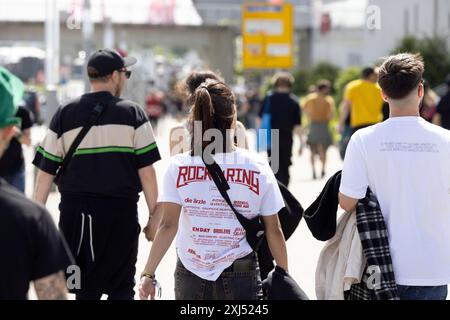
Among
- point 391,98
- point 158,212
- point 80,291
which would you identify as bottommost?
point 80,291

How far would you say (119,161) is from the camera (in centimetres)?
628

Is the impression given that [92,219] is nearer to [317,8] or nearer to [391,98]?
[391,98]

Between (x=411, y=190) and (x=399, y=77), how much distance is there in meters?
0.53

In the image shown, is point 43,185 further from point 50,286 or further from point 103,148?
point 50,286

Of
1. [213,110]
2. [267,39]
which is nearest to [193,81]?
[213,110]

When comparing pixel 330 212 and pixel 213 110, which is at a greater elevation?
pixel 213 110

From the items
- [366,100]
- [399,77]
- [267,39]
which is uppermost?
[399,77]

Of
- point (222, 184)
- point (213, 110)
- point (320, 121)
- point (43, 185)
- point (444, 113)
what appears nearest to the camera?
point (222, 184)

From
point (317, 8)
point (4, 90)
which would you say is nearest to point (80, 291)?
point (4, 90)

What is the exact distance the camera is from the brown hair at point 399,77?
16.4 ft

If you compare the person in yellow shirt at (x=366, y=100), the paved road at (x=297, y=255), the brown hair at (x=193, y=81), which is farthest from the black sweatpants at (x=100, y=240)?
the person in yellow shirt at (x=366, y=100)

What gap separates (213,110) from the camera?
5.20 metres

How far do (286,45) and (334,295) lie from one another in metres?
26.8

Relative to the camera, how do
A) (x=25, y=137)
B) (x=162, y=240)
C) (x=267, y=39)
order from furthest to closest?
(x=267, y=39) → (x=25, y=137) → (x=162, y=240)
